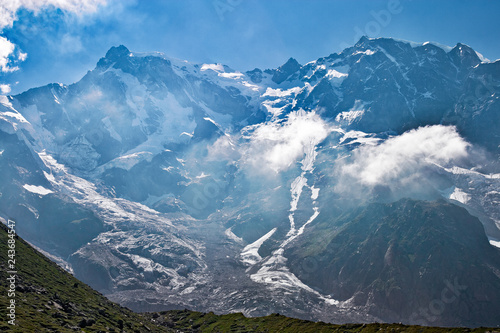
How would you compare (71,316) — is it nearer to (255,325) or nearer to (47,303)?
(47,303)

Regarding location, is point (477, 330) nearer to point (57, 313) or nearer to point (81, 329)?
point (81, 329)

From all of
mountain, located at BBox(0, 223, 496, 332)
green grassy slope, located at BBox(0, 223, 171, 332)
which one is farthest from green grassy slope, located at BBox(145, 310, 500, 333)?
green grassy slope, located at BBox(0, 223, 171, 332)

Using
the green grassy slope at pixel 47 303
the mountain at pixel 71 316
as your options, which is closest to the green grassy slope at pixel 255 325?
the mountain at pixel 71 316

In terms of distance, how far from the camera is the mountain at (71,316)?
6456cm

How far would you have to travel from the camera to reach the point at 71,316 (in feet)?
245

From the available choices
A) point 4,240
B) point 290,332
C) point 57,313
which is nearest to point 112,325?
point 57,313

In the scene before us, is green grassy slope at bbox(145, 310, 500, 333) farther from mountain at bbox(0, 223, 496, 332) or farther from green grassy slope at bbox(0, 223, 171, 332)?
green grassy slope at bbox(0, 223, 171, 332)

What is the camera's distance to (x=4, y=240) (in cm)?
10869

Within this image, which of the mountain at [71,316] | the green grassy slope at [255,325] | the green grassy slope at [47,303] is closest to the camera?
the green grassy slope at [47,303]

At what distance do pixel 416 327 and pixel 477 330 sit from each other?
647 inches

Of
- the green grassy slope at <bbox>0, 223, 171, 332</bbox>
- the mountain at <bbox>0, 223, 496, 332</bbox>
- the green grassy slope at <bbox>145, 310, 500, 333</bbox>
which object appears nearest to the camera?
the green grassy slope at <bbox>0, 223, 171, 332</bbox>

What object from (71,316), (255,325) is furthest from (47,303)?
(255,325)

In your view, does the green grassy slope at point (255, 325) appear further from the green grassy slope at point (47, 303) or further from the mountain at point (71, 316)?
the green grassy slope at point (47, 303)

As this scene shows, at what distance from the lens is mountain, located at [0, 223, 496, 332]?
212 feet
